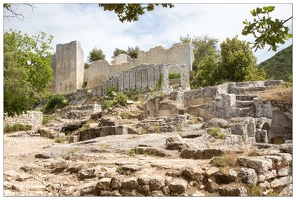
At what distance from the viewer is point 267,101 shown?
1598 centimetres

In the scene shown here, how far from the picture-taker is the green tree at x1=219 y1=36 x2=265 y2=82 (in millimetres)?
27484

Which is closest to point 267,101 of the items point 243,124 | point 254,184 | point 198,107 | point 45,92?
point 198,107

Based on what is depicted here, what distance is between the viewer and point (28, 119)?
67.9 ft

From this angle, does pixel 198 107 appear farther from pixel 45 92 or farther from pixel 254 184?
pixel 45 92

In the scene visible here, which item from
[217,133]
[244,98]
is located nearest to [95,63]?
[244,98]

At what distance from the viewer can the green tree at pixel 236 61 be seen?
1082 inches

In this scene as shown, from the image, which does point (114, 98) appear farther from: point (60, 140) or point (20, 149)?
point (20, 149)

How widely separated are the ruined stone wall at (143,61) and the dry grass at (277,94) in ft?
61.1

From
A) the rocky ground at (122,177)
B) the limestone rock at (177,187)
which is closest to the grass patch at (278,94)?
the rocky ground at (122,177)

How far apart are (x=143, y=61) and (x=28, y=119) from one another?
22.0m

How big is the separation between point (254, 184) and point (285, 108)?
10.2 meters

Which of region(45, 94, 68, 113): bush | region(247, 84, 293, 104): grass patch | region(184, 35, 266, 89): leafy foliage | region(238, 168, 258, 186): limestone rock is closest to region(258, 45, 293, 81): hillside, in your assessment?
region(184, 35, 266, 89): leafy foliage

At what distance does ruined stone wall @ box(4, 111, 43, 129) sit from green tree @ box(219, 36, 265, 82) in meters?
13.7

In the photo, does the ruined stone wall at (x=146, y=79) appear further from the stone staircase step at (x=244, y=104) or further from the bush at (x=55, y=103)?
the stone staircase step at (x=244, y=104)
